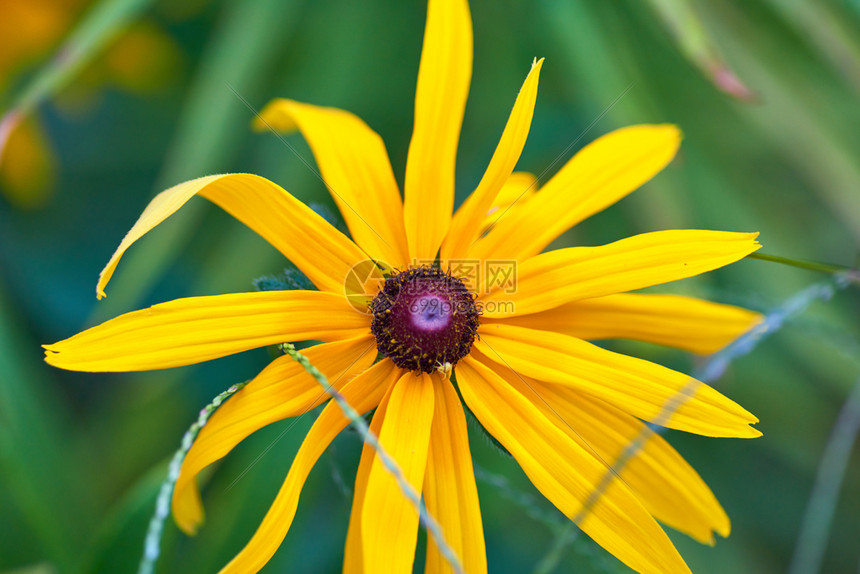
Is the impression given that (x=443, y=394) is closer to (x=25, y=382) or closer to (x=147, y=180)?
(x=25, y=382)

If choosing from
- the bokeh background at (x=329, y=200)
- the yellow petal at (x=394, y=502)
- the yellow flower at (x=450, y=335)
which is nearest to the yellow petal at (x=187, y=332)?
the yellow flower at (x=450, y=335)

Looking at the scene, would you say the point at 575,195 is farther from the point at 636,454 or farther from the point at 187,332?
the point at 187,332

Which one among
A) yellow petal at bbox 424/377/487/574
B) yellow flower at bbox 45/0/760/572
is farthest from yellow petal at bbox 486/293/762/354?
yellow petal at bbox 424/377/487/574

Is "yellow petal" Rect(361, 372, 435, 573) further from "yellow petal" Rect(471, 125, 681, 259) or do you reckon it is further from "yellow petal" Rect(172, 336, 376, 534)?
"yellow petal" Rect(471, 125, 681, 259)

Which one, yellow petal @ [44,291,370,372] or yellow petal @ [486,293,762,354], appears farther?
yellow petal @ [486,293,762,354]

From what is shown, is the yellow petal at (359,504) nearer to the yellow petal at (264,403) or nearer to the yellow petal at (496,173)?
the yellow petal at (264,403)

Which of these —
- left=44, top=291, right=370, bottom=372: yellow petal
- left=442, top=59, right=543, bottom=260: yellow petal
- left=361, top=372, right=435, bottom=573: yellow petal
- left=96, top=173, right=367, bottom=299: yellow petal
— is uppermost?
left=442, top=59, right=543, bottom=260: yellow petal

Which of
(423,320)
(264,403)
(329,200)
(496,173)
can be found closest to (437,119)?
(496,173)
